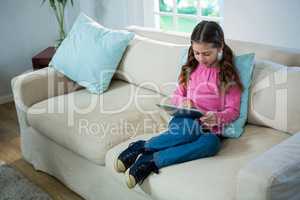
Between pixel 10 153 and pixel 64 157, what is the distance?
28.7 inches

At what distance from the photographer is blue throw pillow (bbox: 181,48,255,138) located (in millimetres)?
1820

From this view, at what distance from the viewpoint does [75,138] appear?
2.01 metres

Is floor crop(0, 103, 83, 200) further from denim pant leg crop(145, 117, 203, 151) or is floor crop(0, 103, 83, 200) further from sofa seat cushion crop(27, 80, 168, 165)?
denim pant leg crop(145, 117, 203, 151)

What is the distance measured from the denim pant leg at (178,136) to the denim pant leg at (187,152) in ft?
0.16

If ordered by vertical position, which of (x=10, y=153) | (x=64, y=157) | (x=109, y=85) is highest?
(x=109, y=85)

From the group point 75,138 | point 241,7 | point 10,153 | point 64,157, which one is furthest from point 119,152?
point 241,7

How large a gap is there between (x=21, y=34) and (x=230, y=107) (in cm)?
249

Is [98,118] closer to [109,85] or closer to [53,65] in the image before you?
[109,85]

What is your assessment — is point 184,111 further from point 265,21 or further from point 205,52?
point 265,21

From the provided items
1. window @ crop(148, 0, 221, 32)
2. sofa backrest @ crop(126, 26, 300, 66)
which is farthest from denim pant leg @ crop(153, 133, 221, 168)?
window @ crop(148, 0, 221, 32)

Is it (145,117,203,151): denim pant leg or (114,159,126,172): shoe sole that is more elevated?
(145,117,203,151): denim pant leg

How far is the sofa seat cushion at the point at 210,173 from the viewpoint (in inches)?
57.4

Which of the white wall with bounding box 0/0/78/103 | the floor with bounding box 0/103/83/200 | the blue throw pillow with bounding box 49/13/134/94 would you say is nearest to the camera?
the floor with bounding box 0/103/83/200

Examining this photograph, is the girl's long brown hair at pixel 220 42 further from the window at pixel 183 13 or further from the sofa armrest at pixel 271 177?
the window at pixel 183 13
